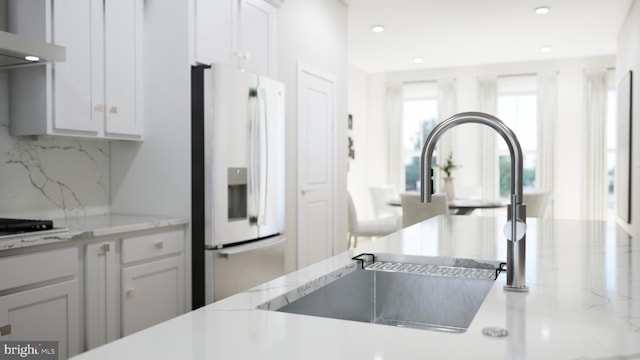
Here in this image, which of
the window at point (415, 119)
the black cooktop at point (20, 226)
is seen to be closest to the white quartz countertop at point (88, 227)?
the black cooktop at point (20, 226)

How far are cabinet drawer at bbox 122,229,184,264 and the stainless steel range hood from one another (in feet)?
2.87

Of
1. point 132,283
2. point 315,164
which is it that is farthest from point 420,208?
point 132,283

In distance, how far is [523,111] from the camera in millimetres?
8008

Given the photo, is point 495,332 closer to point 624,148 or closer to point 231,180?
point 231,180

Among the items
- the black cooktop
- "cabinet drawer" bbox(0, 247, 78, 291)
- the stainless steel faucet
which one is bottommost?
"cabinet drawer" bbox(0, 247, 78, 291)

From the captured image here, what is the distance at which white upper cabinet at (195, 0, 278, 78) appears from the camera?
9.94 feet

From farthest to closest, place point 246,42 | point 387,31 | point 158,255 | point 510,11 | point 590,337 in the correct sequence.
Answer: point 387,31
point 510,11
point 246,42
point 158,255
point 590,337

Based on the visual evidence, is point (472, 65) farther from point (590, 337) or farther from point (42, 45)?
point (590, 337)

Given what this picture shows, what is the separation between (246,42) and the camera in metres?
3.40

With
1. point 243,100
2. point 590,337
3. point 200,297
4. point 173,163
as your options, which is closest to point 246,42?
point 243,100

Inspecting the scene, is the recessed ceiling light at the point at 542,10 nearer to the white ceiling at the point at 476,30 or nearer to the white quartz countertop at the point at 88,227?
the white ceiling at the point at 476,30

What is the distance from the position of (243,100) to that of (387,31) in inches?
137

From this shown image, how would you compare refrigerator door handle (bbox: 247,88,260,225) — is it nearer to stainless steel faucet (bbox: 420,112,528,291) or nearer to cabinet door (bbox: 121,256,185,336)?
cabinet door (bbox: 121,256,185,336)

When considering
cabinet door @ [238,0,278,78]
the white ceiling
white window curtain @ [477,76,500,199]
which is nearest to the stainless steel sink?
cabinet door @ [238,0,278,78]
